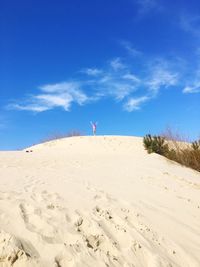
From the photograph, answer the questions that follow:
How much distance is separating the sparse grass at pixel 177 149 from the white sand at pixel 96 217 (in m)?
2.65

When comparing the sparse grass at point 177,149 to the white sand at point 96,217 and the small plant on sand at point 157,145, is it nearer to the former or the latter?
the small plant on sand at point 157,145

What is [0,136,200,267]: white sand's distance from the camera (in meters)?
4.55

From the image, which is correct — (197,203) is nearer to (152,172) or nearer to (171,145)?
(152,172)

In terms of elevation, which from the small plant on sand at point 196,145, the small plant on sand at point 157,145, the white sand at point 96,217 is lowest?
the white sand at point 96,217

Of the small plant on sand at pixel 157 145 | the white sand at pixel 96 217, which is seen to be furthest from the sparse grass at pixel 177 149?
the white sand at pixel 96 217

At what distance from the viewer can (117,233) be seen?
17.6ft

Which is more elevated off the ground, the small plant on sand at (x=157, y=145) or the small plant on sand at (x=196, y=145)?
the small plant on sand at (x=157, y=145)

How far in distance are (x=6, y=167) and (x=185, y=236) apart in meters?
4.97

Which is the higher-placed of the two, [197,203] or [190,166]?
[190,166]

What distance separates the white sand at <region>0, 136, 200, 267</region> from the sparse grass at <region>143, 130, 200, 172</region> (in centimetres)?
265

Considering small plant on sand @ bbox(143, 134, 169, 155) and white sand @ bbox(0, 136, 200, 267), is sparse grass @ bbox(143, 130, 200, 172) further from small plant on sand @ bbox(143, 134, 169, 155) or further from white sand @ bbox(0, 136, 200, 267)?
white sand @ bbox(0, 136, 200, 267)

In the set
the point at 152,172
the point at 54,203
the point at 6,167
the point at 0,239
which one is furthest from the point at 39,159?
the point at 0,239

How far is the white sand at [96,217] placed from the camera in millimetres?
4547

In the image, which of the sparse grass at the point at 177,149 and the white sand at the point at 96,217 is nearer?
the white sand at the point at 96,217
